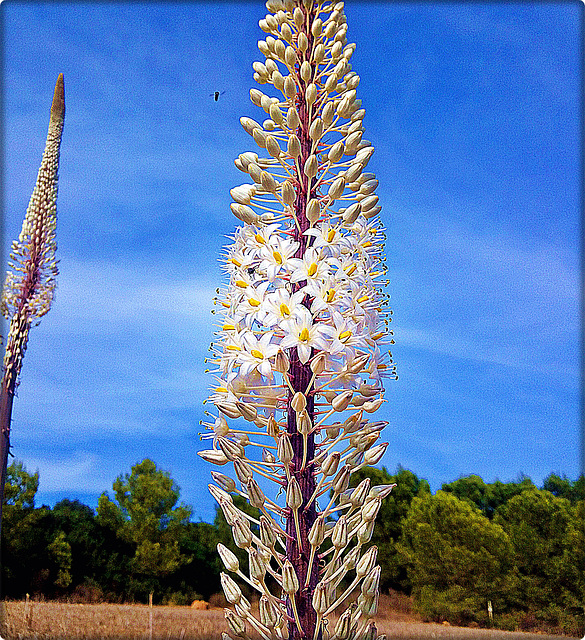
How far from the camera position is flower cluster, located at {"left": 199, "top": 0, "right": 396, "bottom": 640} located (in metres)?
1.86

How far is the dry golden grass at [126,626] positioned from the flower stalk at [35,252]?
3304 millimetres

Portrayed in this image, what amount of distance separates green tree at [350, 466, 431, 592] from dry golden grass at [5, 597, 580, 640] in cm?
220

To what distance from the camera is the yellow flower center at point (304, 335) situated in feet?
6.26

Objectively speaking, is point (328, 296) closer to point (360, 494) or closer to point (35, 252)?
point (360, 494)

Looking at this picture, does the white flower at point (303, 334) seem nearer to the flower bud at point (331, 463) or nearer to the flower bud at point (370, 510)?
the flower bud at point (331, 463)

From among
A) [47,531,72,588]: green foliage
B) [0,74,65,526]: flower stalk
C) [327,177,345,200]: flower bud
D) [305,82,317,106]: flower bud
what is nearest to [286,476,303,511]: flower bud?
[327,177,345,200]: flower bud

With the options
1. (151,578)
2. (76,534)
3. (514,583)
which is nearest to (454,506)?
(514,583)

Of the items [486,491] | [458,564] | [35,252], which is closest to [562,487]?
[486,491]

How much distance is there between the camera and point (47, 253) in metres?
6.49

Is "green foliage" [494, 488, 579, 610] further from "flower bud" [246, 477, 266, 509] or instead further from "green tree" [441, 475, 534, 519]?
"flower bud" [246, 477, 266, 509]

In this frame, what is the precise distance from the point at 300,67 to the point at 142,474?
14.0m

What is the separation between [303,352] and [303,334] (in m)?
0.06

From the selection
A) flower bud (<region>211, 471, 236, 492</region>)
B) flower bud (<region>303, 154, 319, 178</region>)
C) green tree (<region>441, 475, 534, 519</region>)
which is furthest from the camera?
green tree (<region>441, 475, 534, 519</region>)

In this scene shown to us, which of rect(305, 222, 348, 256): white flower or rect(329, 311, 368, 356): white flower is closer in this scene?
rect(329, 311, 368, 356): white flower
